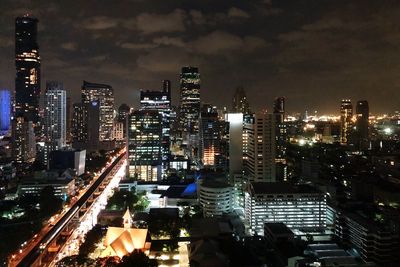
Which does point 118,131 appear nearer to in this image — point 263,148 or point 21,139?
point 21,139

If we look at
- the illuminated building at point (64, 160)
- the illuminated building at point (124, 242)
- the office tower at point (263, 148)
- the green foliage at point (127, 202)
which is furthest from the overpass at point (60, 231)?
the office tower at point (263, 148)

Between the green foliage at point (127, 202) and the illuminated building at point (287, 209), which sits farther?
the green foliage at point (127, 202)

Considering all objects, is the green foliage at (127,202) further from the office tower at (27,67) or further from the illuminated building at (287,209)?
the office tower at (27,67)

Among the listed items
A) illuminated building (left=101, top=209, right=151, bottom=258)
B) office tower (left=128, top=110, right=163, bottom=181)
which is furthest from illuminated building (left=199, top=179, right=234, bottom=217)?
office tower (left=128, top=110, right=163, bottom=181)

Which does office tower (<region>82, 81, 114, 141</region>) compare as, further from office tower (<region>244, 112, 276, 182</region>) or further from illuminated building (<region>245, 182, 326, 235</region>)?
illuminated building (<region>245, 182, 326, 235</region>)

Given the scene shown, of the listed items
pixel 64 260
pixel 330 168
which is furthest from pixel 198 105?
pixel 64 260

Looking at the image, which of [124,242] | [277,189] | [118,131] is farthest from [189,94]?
[124,242]
